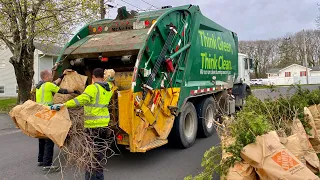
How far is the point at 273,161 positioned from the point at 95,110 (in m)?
2.27

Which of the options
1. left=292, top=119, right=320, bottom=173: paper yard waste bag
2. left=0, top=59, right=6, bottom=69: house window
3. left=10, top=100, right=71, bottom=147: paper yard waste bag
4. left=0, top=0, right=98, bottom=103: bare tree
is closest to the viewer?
left=292, top=119, right=320, bottom=173: paper yard waste bag

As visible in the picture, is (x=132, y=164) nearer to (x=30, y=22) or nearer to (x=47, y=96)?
(x=47, y=96)

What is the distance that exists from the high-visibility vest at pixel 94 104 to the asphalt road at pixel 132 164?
32.2 inches

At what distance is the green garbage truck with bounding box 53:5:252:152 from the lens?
16.1 ft

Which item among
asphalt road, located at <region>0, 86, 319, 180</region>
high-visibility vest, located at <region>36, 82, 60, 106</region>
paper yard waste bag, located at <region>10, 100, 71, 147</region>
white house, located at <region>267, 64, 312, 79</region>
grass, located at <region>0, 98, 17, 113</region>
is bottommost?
asphalt road, located at <region>0, 86, 319, 180</region>

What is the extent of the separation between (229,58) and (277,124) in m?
4.87

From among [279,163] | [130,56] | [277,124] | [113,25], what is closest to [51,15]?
[113,25]

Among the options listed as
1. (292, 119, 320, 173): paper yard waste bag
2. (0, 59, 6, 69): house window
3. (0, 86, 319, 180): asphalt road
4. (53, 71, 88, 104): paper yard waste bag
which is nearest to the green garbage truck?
(0, 86, 319, 180): asphalt road

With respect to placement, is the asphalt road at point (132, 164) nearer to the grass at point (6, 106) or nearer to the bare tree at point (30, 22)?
the bare tree at point (30, 22)

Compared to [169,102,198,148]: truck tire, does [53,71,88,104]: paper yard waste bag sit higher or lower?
higher

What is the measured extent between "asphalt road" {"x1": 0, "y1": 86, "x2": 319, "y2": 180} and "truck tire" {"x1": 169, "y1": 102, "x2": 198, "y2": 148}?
0.18m

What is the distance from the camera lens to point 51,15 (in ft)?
40.8

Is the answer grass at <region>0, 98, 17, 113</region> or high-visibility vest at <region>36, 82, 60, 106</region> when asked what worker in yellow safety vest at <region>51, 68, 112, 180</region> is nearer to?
high-visibility vest at <region>36, 82, 60, 106</region>

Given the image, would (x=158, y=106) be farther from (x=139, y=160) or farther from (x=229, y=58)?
(x=229, y=58)
